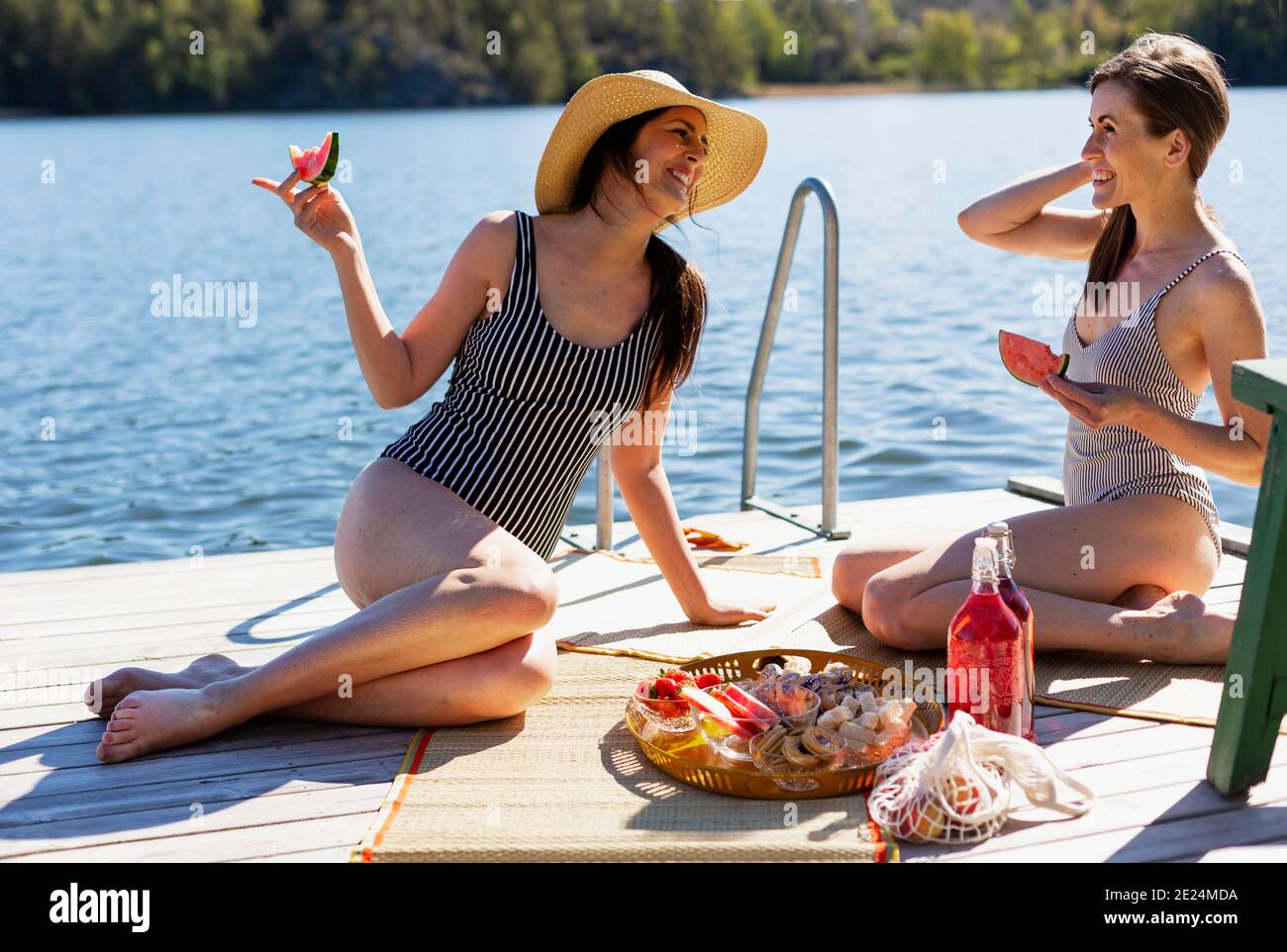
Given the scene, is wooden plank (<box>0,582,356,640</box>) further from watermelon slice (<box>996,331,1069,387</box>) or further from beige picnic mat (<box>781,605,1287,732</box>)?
watermelon slice (<box>996,331,1069,387</box>)

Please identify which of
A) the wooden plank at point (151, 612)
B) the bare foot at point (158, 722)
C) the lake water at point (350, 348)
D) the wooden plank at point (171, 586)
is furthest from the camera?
the lake water at point (350, 348)

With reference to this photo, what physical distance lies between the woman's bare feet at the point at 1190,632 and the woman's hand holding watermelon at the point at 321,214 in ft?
5.47

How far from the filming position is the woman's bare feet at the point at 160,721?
8.09ft

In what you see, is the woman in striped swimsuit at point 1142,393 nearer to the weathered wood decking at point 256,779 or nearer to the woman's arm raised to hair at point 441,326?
the weathered wood decking at point 256,779

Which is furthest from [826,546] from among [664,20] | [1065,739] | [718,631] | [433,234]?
[664,20]

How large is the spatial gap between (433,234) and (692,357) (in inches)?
643

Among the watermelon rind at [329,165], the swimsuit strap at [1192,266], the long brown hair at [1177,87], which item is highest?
the long brown hair at [1177,87]

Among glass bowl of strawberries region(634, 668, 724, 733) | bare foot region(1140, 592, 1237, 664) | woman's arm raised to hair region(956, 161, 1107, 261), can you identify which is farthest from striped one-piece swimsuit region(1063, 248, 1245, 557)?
glass bowl of strawberries region(634, 668, 724, 733)

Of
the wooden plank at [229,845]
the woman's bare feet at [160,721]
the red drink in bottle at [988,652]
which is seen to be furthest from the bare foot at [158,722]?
the red drink in bottle at [988,652]

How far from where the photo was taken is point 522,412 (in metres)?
2.78

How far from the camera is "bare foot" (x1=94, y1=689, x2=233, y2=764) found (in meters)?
2.46

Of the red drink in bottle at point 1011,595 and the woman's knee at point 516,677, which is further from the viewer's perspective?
the woman's knee at point 516,677

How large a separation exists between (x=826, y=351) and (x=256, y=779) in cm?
213

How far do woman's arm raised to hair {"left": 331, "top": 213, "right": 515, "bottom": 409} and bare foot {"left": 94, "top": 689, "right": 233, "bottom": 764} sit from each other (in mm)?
649
